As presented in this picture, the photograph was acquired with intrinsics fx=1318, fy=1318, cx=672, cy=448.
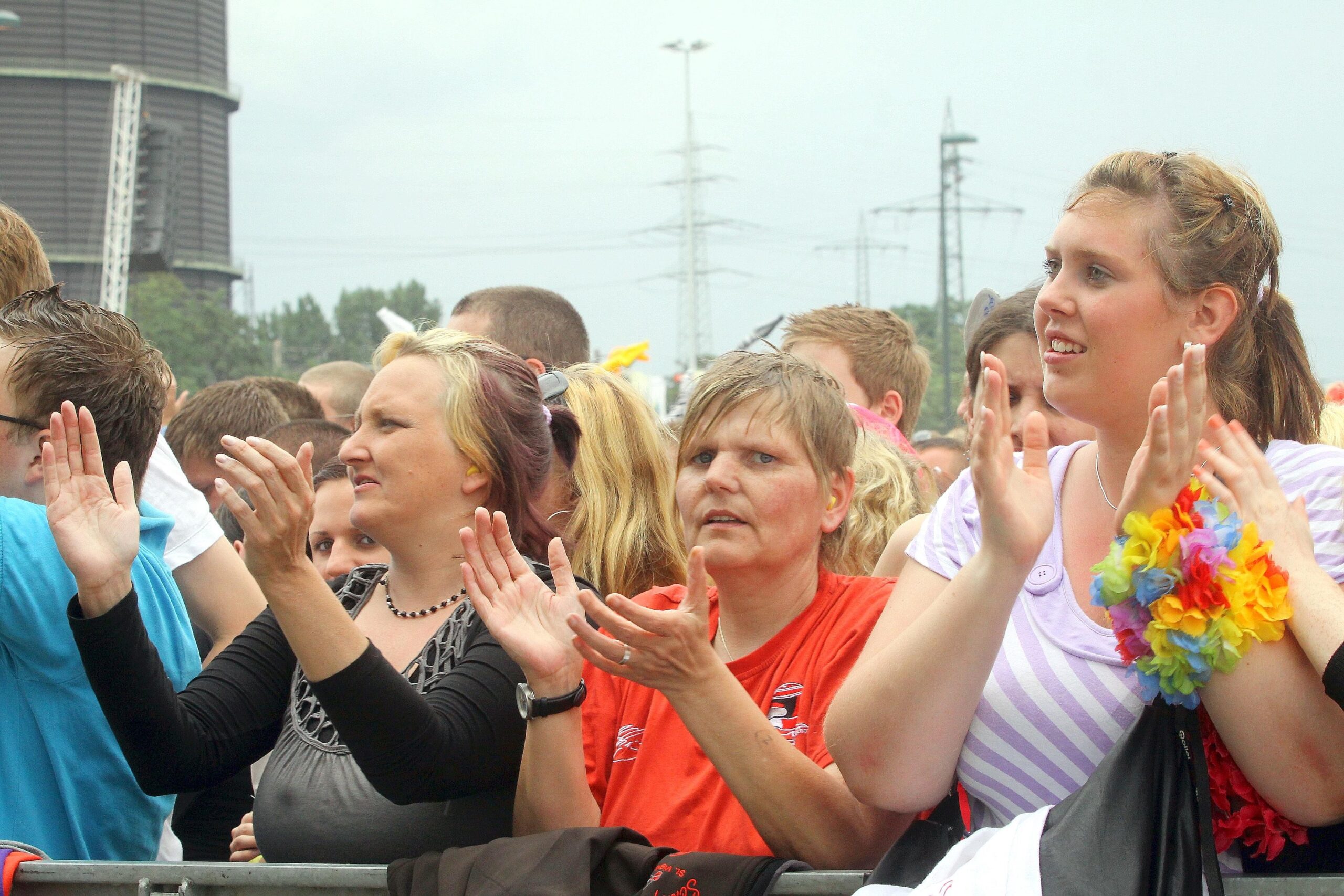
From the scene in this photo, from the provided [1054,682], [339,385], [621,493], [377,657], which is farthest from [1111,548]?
[339,385]

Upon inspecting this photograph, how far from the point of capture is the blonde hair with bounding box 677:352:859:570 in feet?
8.96

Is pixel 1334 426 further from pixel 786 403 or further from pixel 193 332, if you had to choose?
pixel 193 332

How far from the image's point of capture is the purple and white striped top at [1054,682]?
212 cm

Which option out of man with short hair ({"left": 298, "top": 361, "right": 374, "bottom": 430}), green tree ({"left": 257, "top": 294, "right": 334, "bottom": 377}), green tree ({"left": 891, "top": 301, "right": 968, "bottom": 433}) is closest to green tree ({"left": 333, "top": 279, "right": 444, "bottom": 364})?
green tree ({"left": 257, "top": 294, "right": 334, "bottom": 377})

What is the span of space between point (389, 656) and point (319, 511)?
1408mm

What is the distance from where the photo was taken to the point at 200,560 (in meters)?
3.40

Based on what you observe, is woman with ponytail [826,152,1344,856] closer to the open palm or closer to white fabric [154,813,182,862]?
the open palm

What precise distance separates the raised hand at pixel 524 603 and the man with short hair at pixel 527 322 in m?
2.21

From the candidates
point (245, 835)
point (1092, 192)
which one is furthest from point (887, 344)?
point (245, 835)

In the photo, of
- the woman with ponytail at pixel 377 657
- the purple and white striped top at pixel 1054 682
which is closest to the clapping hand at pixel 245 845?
the woman with ponytail at pixel 377 657

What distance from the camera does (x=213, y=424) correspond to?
197 inches

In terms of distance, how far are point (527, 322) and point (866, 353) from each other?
4.20ft

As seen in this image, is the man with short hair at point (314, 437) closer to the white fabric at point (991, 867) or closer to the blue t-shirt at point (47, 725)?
the blue t-shirt at point (47, 725)

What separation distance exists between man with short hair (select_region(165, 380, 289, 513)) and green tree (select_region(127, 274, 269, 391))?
45.6m
